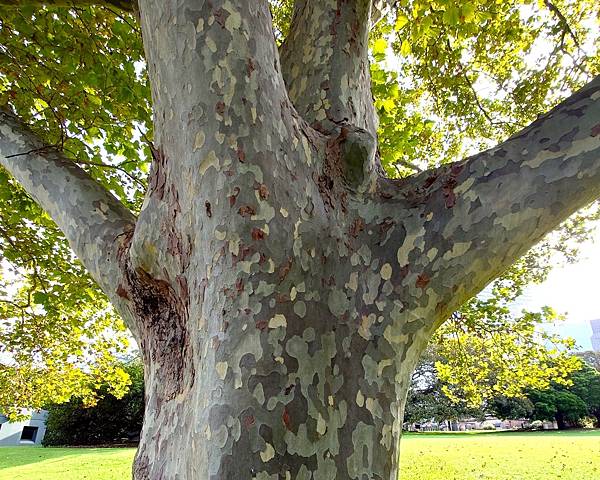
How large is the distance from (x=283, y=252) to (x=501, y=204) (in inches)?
27.2

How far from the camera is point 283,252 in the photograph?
52.5 inches

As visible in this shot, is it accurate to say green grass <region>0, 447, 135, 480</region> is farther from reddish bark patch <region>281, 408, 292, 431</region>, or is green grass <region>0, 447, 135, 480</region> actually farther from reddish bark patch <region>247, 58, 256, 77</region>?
reddish bark patch <region>247, 58, 256, 77</region>

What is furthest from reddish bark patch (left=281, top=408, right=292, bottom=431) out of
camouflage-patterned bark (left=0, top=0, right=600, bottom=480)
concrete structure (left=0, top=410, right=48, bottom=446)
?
concrete structure (left=0, top=410, right=48, bottom=446)

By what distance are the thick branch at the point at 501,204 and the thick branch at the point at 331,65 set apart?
2.32ft

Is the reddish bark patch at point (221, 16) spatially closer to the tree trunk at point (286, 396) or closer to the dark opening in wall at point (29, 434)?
the tree trunk at point (286, 396)

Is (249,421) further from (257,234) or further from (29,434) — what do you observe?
(29,434)

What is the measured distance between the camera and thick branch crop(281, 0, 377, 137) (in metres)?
2.02

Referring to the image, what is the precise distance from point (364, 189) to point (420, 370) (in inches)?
1071

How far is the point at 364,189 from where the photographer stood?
1677 millimetres

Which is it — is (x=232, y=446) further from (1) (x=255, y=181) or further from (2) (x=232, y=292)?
(1) (x=255, y=181)

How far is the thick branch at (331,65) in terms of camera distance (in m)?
2.02

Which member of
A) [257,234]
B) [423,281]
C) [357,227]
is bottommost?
[423,281]

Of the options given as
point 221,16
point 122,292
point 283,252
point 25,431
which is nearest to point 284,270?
point 283,252

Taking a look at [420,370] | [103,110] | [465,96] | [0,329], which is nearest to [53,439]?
[0,329]
